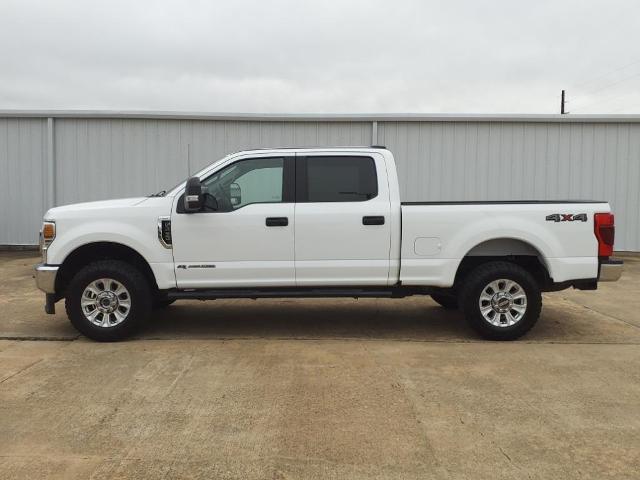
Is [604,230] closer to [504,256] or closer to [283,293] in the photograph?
[504,256]

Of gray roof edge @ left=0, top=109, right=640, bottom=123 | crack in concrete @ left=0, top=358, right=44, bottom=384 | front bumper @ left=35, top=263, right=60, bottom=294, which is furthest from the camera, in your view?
gray roof edge @ left=0, top=109, right=640, bottom=123

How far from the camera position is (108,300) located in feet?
18.9

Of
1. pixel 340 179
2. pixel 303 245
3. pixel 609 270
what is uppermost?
pixel 340 179

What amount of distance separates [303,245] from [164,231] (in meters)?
1.45

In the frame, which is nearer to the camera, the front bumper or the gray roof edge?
the front bumper

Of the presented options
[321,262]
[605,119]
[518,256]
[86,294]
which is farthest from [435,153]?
[86,294]

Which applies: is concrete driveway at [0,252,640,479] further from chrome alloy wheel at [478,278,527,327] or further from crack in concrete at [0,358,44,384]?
chrome alloy wheel at [478,278,527,327]

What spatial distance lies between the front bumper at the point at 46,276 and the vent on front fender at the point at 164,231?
111cm

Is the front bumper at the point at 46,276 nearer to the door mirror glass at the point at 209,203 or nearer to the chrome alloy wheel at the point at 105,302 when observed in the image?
the chrome alloy wheel at the point at 105,302

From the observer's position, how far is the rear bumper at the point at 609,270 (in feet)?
18.8

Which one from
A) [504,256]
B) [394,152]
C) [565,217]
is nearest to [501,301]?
[504,256]

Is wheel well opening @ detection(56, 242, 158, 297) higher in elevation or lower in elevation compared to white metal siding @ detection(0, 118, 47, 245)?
lower

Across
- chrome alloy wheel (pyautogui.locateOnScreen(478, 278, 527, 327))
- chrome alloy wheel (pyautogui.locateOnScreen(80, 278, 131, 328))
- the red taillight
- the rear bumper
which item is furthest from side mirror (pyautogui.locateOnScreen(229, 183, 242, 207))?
the rear bumper

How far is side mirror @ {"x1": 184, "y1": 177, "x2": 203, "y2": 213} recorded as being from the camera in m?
5.46
